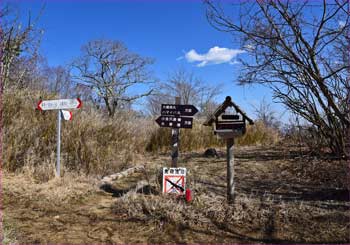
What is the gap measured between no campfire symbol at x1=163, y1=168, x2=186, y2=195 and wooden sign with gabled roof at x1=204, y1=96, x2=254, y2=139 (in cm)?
90

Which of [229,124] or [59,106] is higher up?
[59,106]

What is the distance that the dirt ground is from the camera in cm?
303

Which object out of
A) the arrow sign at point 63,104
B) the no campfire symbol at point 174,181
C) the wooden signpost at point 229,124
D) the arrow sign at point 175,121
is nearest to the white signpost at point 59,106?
the arrow sign at point 63,104

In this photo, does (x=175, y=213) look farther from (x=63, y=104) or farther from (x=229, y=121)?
(x=63, y=104)

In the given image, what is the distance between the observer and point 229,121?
3834mm

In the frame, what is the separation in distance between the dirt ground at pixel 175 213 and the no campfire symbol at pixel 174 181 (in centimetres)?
19

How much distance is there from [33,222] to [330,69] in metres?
4.64

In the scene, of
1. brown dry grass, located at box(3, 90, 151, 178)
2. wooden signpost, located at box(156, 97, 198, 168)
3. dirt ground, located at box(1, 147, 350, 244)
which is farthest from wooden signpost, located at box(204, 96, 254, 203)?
brown dry grass, located at box(3, 90, 151, 178)

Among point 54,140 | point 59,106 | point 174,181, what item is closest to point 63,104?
point 59,106

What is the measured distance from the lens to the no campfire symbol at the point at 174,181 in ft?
13.6

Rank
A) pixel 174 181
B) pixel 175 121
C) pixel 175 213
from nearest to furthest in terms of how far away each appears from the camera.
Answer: pixel 175 213 < pixel 174 181 < pixel 175 121

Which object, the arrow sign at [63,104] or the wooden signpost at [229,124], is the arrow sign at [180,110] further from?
the arrow sign at [63,104]

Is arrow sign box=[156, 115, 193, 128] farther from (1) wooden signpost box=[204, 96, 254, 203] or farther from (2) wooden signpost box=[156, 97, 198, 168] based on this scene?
(1) wooden signpost box=[204, 96, 254, 203]

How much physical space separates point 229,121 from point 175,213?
4.61ft
